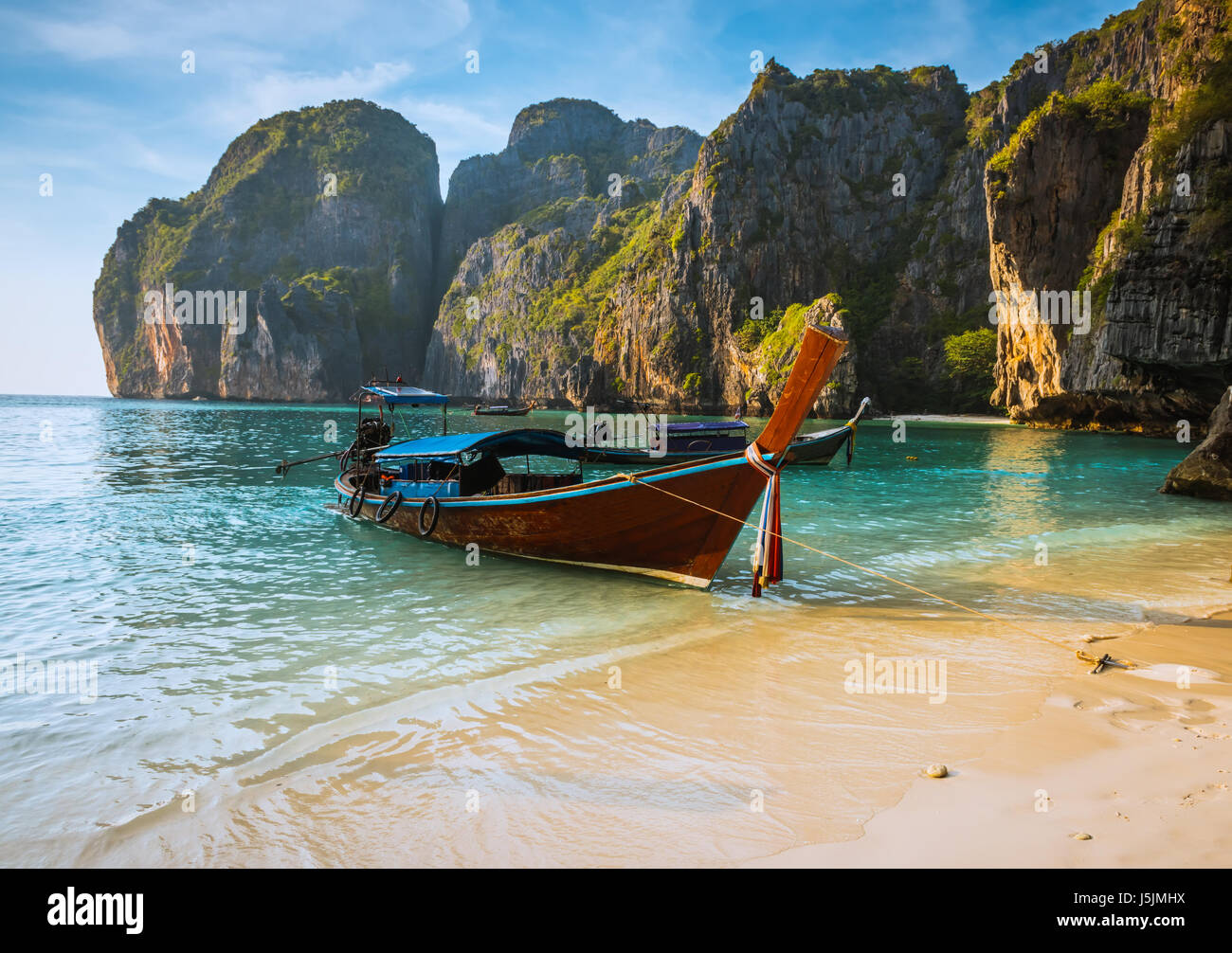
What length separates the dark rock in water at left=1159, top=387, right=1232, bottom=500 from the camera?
703 inches

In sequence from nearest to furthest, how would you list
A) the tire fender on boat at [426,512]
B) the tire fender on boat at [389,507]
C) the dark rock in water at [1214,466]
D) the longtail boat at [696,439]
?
the tire fender on boat at [426,512] → the tire fender on boat at [389,507] → the dark rock in water at [1214,466] → the longtail boat at [696,439]

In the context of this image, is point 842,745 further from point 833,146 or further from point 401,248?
point 401,248

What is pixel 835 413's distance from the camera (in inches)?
2621

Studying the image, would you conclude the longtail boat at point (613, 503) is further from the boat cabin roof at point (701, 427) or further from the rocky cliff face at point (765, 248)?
the rocky cliff face at point (765, 248)

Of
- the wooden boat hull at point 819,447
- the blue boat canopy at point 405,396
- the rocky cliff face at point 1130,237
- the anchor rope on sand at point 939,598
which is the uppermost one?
the rocky cliff face at point 1130,237

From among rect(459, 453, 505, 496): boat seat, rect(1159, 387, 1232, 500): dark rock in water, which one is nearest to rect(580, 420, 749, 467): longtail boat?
rect(459, 453, 505, 496): boat seat

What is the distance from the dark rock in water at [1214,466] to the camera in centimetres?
1784

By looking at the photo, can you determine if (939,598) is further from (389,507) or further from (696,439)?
(696,439)

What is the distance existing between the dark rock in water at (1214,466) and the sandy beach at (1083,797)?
16.1 metres

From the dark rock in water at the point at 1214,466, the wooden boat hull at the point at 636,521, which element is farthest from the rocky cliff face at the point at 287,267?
the dark rock in water at the point at 1214,466

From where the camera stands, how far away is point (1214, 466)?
18.2 metres

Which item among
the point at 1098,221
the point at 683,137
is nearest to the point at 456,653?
the point at 1098,221

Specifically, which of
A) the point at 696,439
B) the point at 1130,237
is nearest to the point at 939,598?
the point at 696,439

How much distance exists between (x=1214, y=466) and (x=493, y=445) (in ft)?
61.4
